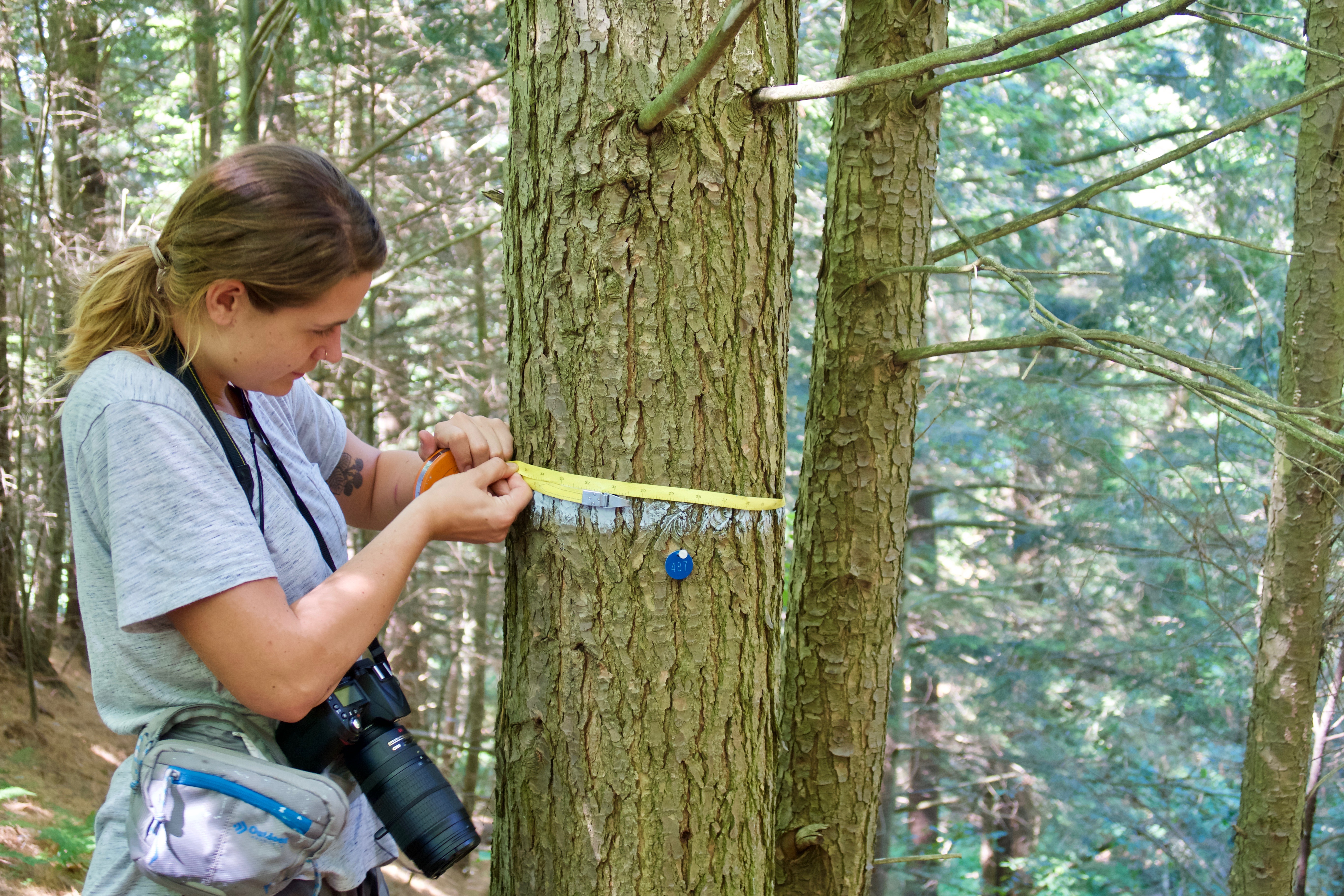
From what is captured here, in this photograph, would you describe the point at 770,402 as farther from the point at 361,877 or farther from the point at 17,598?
the point at 17,598

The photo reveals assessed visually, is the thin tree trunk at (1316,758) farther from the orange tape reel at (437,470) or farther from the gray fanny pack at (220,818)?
the gray fanny pack at (220,818)

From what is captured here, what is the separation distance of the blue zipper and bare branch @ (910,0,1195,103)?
149 cm

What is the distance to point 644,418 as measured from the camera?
1.65 meters

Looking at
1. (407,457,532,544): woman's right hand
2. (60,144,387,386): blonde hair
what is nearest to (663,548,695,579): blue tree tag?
(407,457,532,544): woman's right hand

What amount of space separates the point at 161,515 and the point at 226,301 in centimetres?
39

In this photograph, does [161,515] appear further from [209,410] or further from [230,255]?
[230,255]

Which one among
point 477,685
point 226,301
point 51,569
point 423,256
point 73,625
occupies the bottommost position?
point 477,685

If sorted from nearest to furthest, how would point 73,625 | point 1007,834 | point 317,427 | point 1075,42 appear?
point 1075,42, point 317,427, point 73,625, point 1007,834

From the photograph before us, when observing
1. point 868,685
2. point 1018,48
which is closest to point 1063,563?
point 1018,48

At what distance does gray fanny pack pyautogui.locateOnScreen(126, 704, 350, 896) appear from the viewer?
1.38 metres

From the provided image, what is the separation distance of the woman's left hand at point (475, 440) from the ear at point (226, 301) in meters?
0.41

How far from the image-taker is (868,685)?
2.62 meters

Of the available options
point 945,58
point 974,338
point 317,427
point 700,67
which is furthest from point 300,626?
point 974,338

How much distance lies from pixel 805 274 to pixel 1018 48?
3.22 meters
